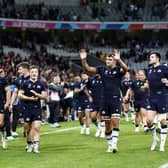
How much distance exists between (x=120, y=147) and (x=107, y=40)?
36703 millimetres

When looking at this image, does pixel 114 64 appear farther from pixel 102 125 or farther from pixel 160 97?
pixel 102 125

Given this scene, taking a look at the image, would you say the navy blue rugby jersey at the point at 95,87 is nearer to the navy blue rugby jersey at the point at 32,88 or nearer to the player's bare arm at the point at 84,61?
the navy blue rugby jersey at the point at 32,88

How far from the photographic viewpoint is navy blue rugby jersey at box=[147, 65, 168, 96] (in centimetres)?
1433

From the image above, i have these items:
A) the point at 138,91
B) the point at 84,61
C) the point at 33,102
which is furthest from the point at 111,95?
the point at 138,91

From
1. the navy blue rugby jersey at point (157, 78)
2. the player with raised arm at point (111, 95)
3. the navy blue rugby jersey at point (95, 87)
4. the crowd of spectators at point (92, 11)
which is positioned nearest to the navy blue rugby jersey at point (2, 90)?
the player with raised arm at point (111, 95)

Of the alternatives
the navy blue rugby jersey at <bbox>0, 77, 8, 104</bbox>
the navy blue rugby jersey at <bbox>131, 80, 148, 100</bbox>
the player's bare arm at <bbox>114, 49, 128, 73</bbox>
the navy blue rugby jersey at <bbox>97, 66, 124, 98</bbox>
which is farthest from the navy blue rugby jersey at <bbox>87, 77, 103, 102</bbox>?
the player's bare arm at <bbox>114, 49, 128, 73</bbox>

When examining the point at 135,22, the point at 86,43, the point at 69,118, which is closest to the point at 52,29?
the point at 86,43

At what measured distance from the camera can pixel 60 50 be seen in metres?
46.9

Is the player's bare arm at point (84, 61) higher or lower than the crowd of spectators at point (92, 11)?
lower

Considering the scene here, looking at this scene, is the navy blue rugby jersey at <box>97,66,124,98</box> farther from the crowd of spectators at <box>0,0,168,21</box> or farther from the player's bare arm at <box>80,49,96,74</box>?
the crowd of spectators at <box>0,0,168,21</box>

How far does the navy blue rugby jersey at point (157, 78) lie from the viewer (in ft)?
47.0

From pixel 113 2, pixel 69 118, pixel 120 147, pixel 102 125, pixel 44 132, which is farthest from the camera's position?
pixel 113 2

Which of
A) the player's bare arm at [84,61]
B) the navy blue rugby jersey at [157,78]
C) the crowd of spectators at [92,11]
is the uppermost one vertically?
the crowd of spectators at [92,11]

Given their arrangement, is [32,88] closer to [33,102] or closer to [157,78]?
[33,102]
